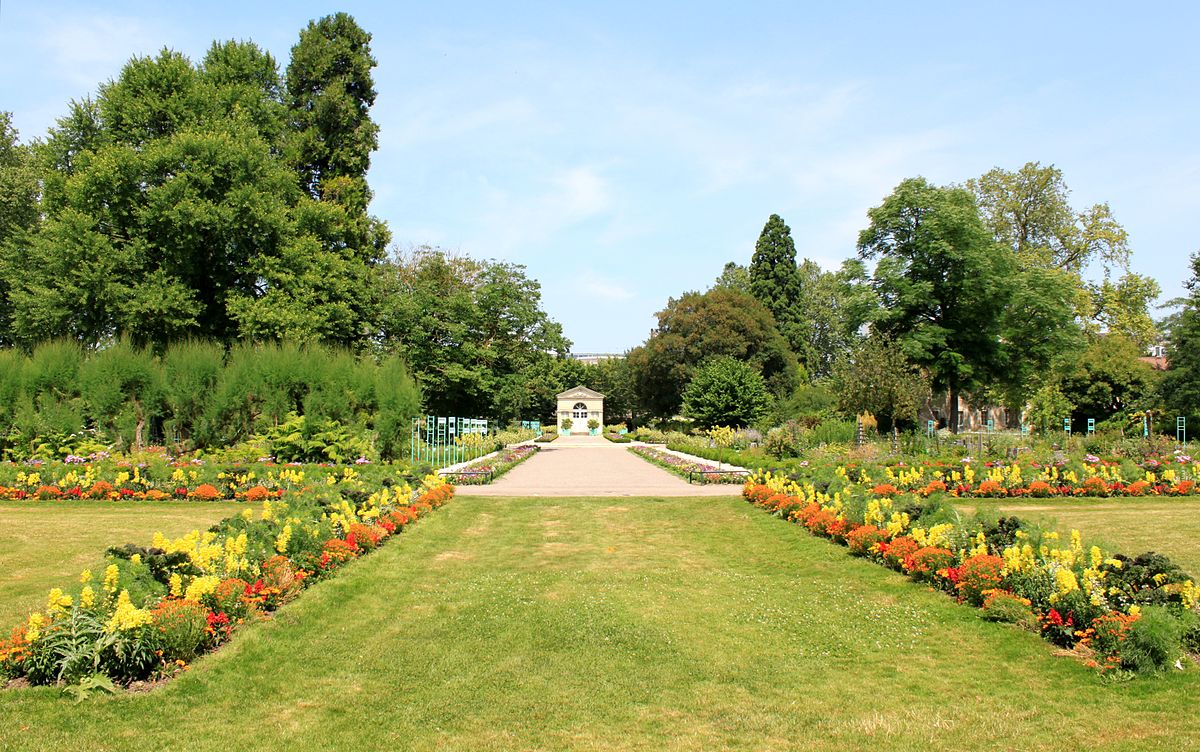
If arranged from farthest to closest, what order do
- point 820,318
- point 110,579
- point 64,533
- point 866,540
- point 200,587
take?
point 820,318, point 64,533, point 866,540, point 200,587, point 110,579

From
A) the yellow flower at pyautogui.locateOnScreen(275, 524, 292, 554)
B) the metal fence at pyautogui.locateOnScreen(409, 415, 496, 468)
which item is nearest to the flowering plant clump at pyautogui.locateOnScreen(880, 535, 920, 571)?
the yellow flower at pyautogui.locateOnScreen(275, 524, 292, 554)

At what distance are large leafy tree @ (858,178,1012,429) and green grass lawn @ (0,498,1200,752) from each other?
29108 mm

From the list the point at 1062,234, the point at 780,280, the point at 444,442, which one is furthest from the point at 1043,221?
the point at 444,442

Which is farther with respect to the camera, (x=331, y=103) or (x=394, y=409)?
(x=331, y=103)

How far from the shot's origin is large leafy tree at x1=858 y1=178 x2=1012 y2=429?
112 ft

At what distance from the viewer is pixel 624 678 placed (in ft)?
17.3

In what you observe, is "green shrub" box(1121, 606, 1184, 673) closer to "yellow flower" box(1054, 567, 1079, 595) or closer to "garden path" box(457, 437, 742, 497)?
"yellow flower" box(1054, 567, 1079, 595)

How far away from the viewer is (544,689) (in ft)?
16.6

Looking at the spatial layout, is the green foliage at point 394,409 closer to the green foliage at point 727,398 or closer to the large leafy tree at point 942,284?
the green foliage at point 727,398

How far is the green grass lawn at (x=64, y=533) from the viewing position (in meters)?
7.32

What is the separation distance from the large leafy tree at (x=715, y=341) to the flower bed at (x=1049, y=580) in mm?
40948

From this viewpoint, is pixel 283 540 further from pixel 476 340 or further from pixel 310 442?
pixel 476 340

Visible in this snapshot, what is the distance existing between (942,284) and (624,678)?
3458 cm

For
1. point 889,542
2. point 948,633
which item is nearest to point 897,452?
point 889,542
